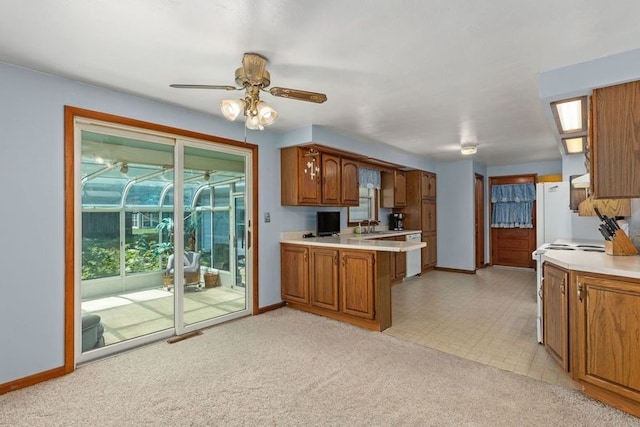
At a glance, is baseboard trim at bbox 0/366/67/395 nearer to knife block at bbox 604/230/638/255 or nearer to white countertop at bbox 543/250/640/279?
white countertop at bbox 543/250/640/279

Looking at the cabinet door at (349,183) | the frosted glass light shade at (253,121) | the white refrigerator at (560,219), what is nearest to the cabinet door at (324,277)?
the cabinet door at (349,183)

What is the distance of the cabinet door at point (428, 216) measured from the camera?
655 cm

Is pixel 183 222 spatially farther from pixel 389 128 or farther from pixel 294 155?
pixel 389 128

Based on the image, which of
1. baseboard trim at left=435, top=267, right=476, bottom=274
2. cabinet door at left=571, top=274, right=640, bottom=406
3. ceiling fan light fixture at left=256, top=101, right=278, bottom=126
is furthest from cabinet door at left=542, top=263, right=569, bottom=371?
baseboard trim at left=435, top=267, right=476, bottom=274

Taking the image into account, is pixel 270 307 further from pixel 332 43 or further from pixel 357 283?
pixel 332 43

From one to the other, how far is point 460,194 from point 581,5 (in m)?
5.33

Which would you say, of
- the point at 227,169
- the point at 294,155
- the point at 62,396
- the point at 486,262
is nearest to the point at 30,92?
the point at 227,169

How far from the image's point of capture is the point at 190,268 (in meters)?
3.54

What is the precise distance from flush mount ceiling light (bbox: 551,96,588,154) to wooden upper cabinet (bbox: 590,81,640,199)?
21cm

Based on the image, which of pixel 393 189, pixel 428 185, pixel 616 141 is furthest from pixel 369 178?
pixel 616 141

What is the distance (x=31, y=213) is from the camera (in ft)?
7.97

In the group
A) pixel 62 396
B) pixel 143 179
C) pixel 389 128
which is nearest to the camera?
pixel 62 396

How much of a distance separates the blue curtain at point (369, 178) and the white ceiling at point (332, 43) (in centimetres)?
246

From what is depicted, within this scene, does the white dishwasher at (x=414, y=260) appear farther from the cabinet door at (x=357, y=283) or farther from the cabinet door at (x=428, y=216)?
the cabinet door at (x=357, y=283)
